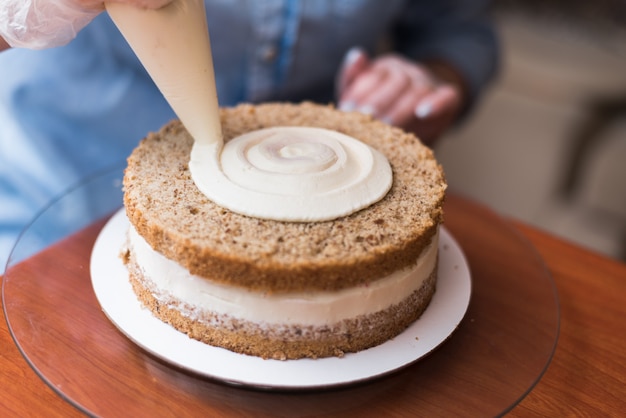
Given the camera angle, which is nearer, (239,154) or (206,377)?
(206,377)

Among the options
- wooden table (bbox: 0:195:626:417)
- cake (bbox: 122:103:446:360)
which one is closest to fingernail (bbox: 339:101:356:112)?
wooden table (bbox: 0:195:626:417)

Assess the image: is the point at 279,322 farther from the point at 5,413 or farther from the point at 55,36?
the point at 55,36

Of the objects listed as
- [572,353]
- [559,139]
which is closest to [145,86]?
[572,353]

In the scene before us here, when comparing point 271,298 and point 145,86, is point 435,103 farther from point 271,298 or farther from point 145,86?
point 271,298

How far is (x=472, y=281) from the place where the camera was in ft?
3.43

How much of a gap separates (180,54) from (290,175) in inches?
9.1

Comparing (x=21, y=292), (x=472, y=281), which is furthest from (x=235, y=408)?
(x=472, y=281)

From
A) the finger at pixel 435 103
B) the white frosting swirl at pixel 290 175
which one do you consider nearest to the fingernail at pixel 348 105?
the finger at pixel 435 103

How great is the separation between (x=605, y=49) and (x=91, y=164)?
2.33 metres

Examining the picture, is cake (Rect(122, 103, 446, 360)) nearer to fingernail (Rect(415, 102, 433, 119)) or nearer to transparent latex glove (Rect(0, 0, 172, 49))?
transparent latex glove (Rect(0, 0, 172, 49))

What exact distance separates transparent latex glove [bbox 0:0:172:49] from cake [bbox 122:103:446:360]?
0.22 meters

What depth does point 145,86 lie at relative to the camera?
4.66ft

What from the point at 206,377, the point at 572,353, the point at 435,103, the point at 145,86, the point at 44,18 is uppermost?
the point at 44,18

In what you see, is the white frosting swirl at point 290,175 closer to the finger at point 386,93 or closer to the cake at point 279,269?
the cake at point 279,269
